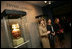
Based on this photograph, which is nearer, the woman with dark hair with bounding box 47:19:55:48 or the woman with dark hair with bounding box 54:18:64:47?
the woman with dark hair with bounding box 47:19:55:48

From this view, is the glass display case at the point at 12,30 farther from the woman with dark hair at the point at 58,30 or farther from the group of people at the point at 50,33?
the woman with dark hair at the point at 58,30

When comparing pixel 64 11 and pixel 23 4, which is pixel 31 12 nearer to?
pixel 23 4

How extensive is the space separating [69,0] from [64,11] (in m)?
0.41

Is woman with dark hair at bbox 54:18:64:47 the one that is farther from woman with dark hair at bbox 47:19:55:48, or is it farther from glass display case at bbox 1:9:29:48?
glass display case at bbox 1:9:29:48

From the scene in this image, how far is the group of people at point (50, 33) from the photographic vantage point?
203 cm

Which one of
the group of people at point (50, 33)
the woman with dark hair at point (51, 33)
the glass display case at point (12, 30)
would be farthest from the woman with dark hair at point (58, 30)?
the glass display case at point (12, 30)

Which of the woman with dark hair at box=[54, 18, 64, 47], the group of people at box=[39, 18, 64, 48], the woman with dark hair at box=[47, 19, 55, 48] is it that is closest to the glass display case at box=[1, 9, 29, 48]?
the group of people at box=[39, 18, 64, 48]

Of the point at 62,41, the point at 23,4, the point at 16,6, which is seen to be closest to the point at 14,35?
the point at 16,6

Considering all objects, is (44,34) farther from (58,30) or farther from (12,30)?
(12,30)

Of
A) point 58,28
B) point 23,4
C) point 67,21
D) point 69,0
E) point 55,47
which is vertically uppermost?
point 69,0

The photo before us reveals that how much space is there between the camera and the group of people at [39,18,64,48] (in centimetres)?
203

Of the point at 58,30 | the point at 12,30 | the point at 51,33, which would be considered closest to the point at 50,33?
the point at 51,33

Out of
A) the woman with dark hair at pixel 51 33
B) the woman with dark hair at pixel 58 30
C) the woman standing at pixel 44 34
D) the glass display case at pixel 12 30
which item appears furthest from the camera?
the woman with dark hair at pixel 58 30

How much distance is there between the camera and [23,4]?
2113 millimetres
